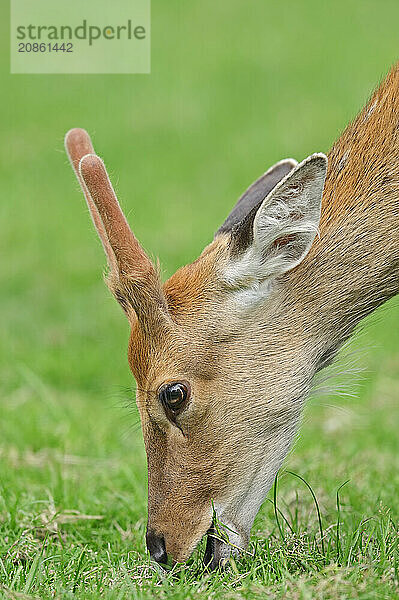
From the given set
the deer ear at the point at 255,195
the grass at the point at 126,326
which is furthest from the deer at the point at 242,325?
the deer ear at the point at 255,195

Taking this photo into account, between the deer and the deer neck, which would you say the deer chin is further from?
the deer neck

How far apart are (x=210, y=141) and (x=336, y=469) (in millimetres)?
12041

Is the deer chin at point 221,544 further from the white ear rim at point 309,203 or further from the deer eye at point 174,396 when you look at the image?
the white ear rim at point 309,203

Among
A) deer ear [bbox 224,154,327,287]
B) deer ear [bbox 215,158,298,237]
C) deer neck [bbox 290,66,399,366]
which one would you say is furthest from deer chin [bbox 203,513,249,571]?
deer ear [bbox 215,158,298,237]

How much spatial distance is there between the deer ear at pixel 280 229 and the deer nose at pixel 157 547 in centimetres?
122

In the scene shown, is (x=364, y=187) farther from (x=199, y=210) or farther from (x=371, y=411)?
(x=199, y=210)

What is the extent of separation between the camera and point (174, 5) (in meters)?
27.2

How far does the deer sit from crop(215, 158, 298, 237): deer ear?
0.47 meters

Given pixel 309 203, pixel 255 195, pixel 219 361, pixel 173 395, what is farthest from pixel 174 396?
pixel 255 195

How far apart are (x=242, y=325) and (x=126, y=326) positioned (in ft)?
21.6

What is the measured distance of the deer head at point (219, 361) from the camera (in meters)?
4.62

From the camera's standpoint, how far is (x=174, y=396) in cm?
460

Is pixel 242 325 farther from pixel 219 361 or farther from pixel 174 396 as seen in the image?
pixel 174 396

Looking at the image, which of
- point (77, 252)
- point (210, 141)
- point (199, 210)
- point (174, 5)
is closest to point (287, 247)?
point (77, 252)
